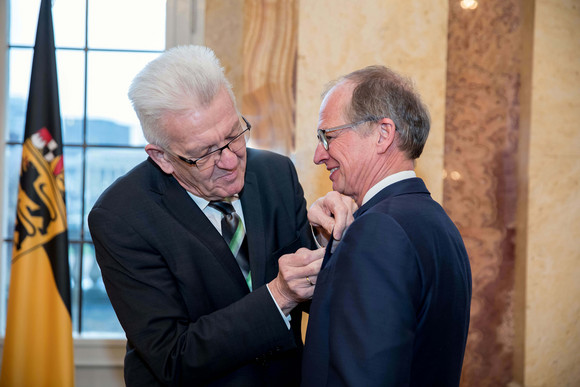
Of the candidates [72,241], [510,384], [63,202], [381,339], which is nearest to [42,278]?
[63,202]

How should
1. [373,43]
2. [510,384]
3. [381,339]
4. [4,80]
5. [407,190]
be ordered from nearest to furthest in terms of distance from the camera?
[381,339], [407,190], [373,43], [510,384], [4,80]

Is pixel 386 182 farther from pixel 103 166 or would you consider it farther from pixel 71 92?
pixel 71 92

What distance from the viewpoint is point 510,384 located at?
11.0 ft

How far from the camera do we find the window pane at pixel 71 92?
3.85m

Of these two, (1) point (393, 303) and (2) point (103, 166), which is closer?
(1) point (393, 303)

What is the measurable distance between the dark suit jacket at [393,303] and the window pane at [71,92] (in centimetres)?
309

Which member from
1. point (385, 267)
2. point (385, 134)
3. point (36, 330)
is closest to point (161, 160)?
point (385, 134)

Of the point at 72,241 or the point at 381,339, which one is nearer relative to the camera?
the point at 381,339

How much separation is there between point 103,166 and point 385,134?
2937 mm

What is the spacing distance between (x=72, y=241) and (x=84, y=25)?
1.57 metres

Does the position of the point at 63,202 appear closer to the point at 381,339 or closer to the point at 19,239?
the point at 19,239

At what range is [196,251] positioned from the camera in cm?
176

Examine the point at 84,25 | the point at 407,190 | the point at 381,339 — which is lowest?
the point at 381,339

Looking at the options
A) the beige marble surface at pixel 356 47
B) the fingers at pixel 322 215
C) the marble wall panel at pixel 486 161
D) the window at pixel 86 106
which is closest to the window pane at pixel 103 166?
the window at pixel 86 106
